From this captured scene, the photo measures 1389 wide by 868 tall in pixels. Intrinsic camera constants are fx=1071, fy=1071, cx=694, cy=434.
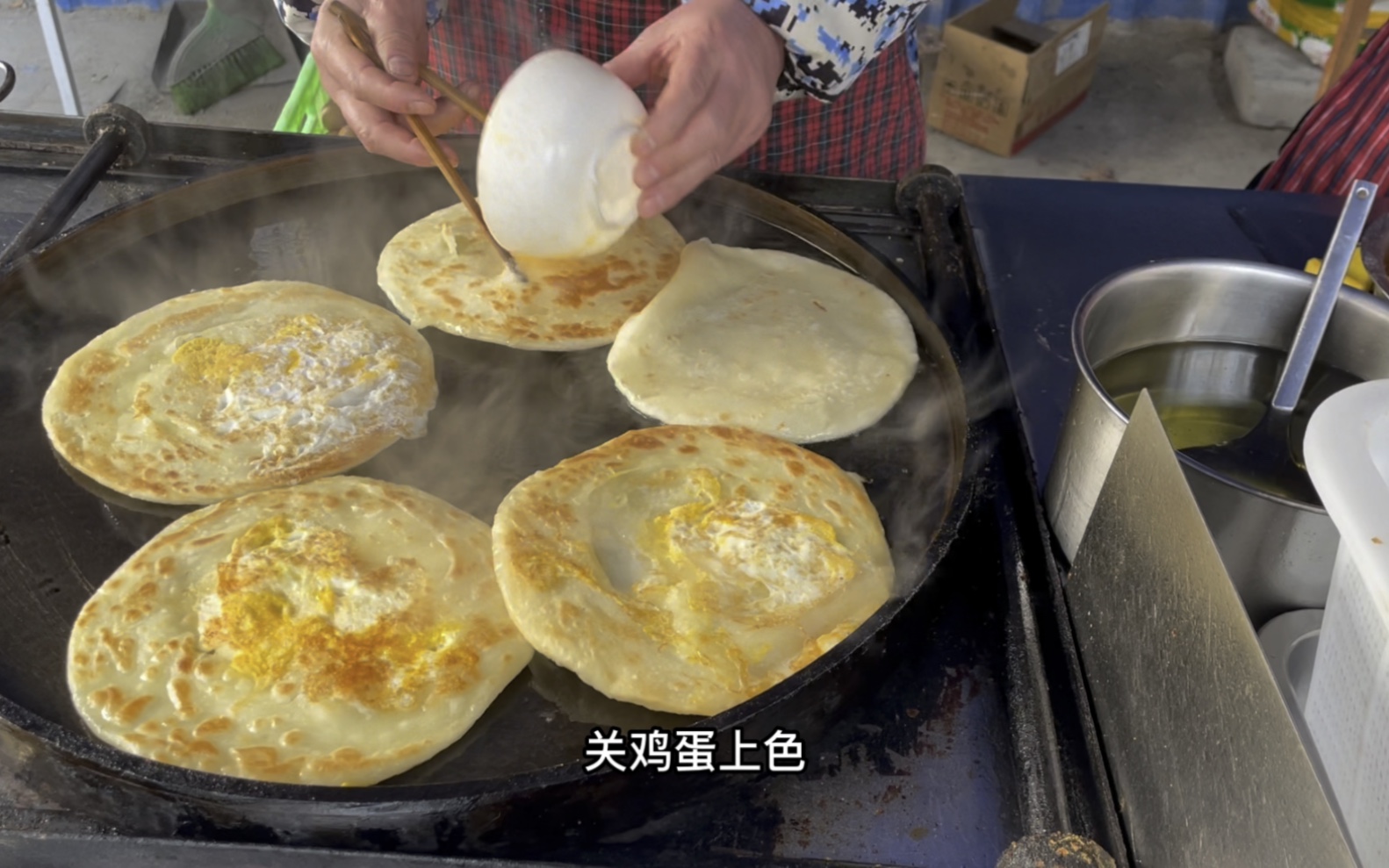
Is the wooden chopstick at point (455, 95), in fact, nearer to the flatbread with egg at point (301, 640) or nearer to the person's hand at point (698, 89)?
the person's hand at point (698, 89)

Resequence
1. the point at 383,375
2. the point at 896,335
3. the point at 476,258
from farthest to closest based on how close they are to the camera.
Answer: the point at 476,258 → the point at 896,335 → the point at 383,375

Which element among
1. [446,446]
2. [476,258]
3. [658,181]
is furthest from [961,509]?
[476,258]

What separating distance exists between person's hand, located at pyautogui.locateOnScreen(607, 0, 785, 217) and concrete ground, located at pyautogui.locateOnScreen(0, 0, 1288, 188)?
3514 mm

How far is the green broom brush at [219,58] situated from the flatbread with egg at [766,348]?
4.35 meters

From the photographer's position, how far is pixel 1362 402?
40.6 inches

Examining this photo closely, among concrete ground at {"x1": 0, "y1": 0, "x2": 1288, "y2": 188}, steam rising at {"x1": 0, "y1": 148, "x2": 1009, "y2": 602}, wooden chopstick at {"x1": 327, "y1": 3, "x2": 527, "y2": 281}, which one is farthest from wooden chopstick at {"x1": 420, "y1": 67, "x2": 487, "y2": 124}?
concrete ground at {"x1": 0, "y1": 0, "x2": 1288, "y2": 188}

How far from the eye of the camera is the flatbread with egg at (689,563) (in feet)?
4.74

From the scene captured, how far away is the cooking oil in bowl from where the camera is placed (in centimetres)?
161

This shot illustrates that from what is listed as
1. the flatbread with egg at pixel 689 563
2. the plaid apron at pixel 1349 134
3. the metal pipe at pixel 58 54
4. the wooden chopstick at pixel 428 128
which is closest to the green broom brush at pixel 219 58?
the metal pipe at pixel 58 54

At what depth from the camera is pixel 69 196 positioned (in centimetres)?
203

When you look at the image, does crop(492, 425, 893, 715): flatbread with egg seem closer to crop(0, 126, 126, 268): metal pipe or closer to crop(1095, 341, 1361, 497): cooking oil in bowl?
crop(1095, 341, 1361, 497): cooking oil in bowl

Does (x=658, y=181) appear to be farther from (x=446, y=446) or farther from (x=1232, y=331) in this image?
(x=1232, y=331)

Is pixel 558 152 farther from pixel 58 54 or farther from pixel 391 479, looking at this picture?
pixel 58 54

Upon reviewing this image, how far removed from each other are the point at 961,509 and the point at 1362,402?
58cm
